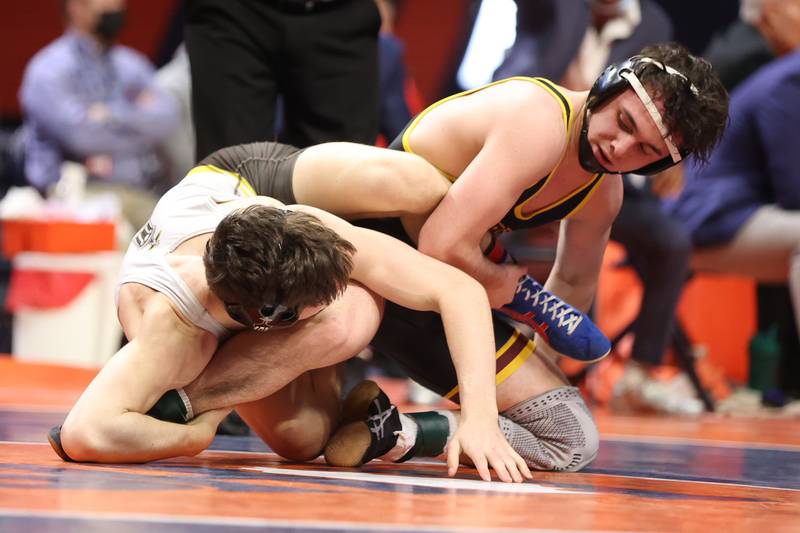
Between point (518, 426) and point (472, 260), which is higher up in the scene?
point (472, 260)

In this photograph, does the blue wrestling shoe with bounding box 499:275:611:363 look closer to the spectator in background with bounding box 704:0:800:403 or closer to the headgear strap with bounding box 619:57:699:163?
the headgear strap with bounding box 619:57:699:163

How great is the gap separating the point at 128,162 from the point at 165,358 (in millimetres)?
4650

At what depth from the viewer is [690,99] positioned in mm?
2652

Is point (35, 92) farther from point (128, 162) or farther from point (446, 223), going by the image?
point (446, 223)

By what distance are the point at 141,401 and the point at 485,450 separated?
2.19ft

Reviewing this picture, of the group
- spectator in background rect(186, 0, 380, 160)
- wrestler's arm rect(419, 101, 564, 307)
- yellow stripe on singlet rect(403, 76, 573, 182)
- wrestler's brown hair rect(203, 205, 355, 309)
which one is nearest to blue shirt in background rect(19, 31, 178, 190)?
spectator in background rect(186, 0, 380, 160)

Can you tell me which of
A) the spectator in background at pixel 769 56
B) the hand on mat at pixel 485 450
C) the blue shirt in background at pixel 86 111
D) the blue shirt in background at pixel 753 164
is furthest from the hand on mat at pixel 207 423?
the blue shirt in background at pixel 86 111

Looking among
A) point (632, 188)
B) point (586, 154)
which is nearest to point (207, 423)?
point (586, 154)

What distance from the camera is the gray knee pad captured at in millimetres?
2838

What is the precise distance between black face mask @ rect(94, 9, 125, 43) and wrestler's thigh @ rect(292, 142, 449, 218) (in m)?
4.20

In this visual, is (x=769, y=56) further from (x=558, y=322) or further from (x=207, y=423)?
(x=207, y=423)

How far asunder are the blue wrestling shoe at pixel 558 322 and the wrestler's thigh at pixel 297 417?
47 cm

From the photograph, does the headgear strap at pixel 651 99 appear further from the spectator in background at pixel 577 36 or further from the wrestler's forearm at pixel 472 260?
the spectator in background at pixel 577 36

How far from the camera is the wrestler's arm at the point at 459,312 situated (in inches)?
92.5
